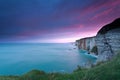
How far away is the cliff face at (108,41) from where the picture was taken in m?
23.0

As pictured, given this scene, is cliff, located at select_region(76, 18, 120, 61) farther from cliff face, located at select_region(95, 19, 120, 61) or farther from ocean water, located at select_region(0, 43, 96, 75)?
ocean water, located at select_region(0, 43, 96, 75)

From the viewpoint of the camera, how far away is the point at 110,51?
76.0ft

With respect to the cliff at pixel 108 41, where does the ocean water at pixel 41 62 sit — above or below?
below

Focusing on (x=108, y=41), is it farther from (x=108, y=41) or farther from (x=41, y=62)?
(x=41, y=62)

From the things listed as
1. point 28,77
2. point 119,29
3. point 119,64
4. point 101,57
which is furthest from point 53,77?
point 119,29

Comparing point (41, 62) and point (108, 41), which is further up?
point (108, 41)

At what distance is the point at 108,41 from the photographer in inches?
940

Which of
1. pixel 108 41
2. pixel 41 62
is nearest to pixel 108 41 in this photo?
pixel 108 41

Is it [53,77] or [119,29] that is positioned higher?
[119,29]

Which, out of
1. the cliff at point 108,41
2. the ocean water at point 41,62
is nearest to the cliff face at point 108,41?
the cliff at point 108,41

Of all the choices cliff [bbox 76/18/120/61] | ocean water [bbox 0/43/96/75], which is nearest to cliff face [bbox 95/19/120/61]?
cliff [bbox 76/18/120/61]

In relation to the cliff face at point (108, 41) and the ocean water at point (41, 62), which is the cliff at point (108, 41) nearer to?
the cliff face at point (108, 41)

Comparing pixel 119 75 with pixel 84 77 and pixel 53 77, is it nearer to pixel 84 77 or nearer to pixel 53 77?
→ pixel 84 77

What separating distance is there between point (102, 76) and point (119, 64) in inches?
82.0
